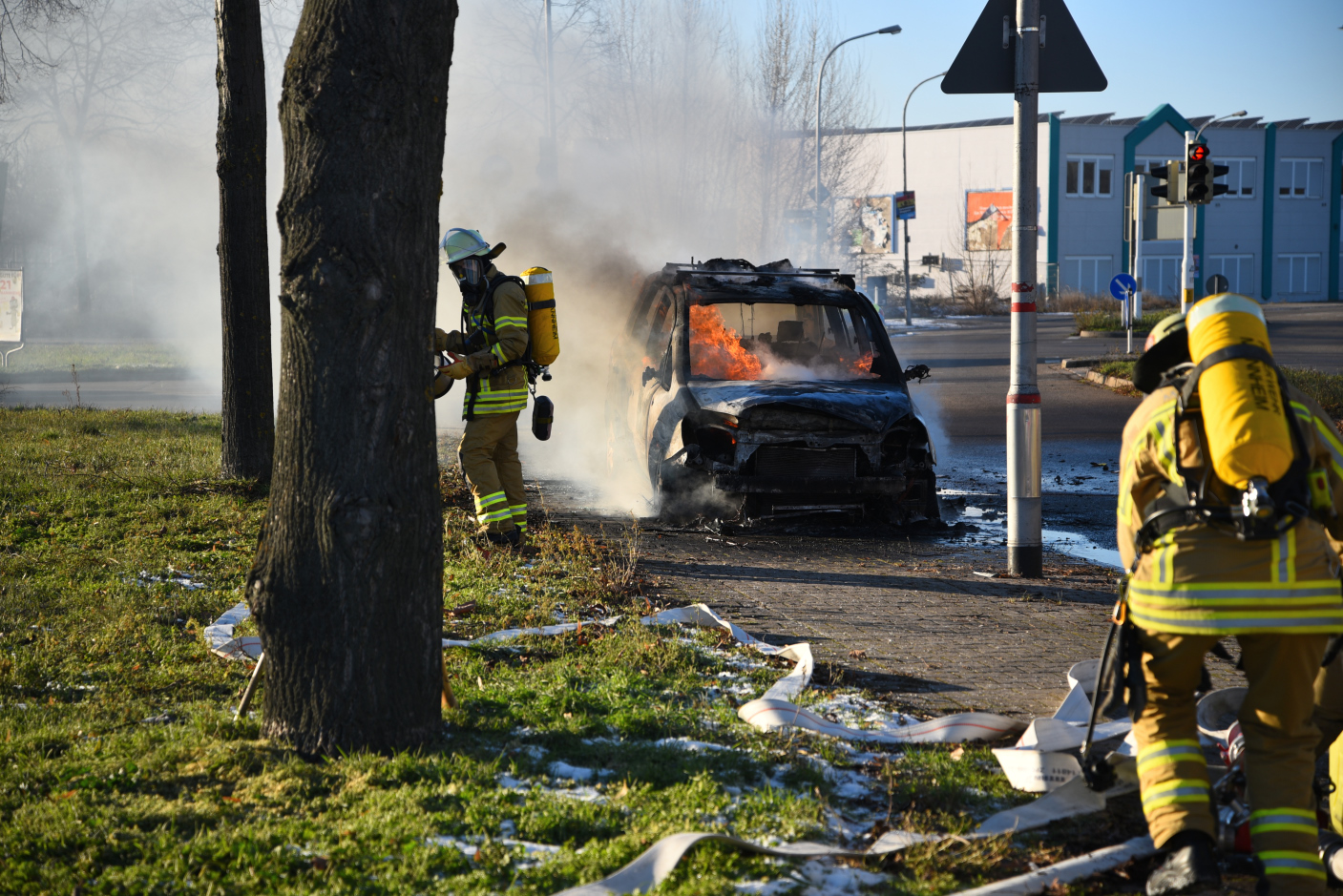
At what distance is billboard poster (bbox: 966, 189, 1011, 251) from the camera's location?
172ft

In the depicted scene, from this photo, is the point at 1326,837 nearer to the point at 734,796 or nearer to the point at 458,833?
the point at 734,796

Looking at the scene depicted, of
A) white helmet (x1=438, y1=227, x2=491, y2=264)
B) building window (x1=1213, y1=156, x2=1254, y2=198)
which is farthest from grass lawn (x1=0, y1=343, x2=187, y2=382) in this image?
building window (x1=1213, y1=156, x2=1254, y2=198)

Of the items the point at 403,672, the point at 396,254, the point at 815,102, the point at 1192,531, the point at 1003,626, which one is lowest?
the point at 1003,626

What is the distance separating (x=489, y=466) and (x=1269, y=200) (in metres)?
58.4

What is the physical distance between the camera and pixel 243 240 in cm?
861

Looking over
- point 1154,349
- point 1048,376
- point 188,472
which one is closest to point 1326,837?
point 1154,349

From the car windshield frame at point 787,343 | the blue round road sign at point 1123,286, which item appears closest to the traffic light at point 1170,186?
the car windshield frame at point 787,343

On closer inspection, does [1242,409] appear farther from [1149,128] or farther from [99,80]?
[1149,128]

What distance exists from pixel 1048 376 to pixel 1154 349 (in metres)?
18.3

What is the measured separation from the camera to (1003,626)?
554cm

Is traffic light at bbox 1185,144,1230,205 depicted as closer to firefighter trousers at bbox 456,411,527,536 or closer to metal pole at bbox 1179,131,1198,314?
metal pole at bbox 1179,131,1198,314

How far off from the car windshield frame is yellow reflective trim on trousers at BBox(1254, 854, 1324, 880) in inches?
227

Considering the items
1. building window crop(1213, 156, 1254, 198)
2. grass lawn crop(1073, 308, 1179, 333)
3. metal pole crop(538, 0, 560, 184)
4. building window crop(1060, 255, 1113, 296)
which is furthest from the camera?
building window crop(1213, 156, 1254, 198)

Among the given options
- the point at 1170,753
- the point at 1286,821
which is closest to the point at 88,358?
A: the point at 1170,753
